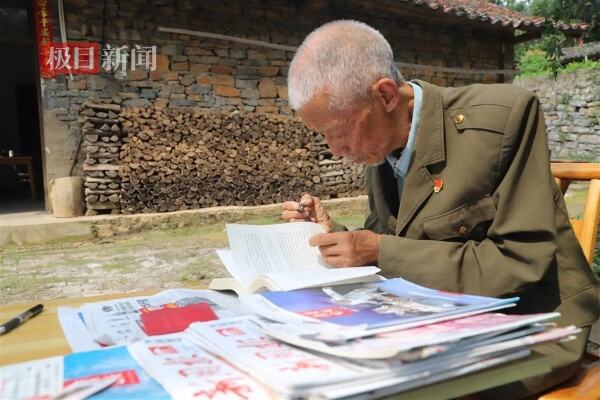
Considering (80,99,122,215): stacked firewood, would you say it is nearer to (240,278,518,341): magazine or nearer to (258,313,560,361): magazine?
(240,278,518,341): magazine

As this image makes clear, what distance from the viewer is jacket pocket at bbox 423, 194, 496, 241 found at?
1226mm

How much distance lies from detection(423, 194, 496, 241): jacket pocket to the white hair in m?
0.38

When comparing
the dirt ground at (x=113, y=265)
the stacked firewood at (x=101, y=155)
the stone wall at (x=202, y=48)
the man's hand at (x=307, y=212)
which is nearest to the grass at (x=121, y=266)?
the dirt ground at (x=113, y=265)

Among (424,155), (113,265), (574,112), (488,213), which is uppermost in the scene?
(574,112)

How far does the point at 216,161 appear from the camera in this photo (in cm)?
704

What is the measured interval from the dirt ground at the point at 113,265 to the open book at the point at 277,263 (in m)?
2.53

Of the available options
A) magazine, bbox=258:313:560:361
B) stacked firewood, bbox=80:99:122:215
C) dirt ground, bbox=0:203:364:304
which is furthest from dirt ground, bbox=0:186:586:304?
magazine, bbox=258:313:560:361

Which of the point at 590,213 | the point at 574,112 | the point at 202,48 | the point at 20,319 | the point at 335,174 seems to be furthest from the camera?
the point at 574,112

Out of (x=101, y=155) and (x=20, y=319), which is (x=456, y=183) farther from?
(x=101, y=155)

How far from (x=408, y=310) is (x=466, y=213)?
497mm

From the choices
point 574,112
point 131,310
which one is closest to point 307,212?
point 131,310

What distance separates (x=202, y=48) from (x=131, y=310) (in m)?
6.25

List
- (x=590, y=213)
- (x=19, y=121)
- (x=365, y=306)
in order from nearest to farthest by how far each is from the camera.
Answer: (x=365, y=306)
(x=590, y=213)
(x=19, y=121)

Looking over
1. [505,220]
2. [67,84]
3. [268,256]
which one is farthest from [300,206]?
[67,84]
